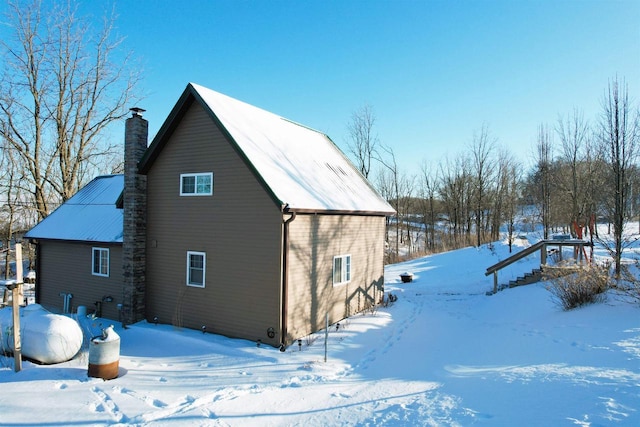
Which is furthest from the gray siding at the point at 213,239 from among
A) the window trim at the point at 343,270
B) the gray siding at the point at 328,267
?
the window trim at the point at 343,270

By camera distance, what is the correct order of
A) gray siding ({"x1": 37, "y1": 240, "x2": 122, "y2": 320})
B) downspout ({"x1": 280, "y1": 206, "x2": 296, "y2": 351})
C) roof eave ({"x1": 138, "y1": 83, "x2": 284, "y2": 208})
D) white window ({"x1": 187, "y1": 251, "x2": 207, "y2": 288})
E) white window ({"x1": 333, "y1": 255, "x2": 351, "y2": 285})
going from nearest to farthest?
downspout ({"x1": 280, "y1": 206, "x2": 296, "y2": 351}) → roof eave ({"x1": 138, "y1": 83, "x2": 284, "y2": 208}) → white window ({"x1": 187, "y1": 251, "x2": 207, "y2": 288}) → white window ({"x1": 333, "y1": 255, "x2": 351, "y2": 285}) → gray siding ({"x1": 37, "y1": 240, "x2": 122, "y2": 320})

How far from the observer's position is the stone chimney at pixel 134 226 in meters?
12.2

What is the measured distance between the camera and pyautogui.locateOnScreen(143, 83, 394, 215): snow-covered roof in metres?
10.7

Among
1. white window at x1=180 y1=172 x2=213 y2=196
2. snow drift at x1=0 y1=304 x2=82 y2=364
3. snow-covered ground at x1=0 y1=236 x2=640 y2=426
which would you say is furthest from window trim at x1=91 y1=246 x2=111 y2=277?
snow drift at x1=0 y1=304 x2=82 y2=364

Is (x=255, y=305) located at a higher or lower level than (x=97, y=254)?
lower

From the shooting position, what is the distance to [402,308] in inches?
589

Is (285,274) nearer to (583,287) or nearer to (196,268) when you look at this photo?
(196,268)

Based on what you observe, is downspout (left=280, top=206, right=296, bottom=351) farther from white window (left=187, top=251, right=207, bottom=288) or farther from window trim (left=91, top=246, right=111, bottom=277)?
window trim (left=91, top=246, right=111, bottom=277)

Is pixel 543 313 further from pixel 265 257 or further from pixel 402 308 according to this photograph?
pixel 265 257

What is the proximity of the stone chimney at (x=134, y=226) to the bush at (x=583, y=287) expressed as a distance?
12844 millimetres

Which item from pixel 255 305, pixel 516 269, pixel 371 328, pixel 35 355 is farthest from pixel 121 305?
pixel 516 269

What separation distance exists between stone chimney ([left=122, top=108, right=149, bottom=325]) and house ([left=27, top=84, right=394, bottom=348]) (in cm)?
3

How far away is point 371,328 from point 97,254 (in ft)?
33.3

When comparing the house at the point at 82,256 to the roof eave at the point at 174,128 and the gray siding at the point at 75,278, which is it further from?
the roof eave at the point at 174,128
